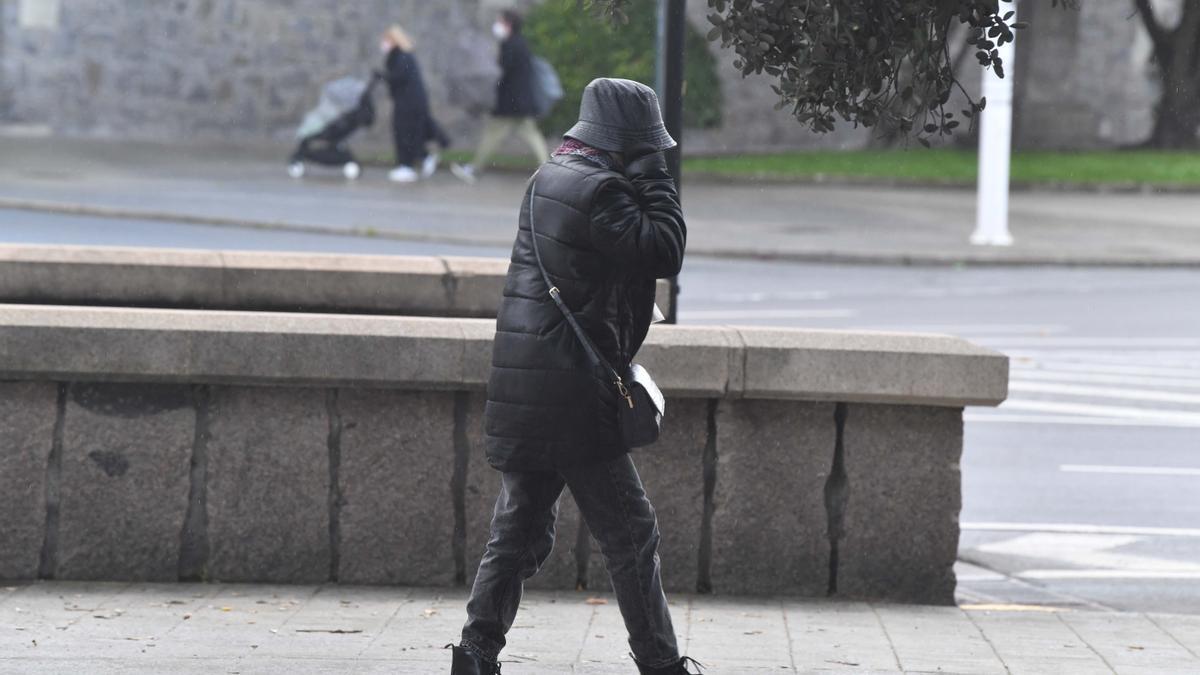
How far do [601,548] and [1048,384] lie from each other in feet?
28.2

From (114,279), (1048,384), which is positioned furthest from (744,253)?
(114,279)

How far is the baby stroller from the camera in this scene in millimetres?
25359

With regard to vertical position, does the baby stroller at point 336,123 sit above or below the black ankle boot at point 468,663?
above

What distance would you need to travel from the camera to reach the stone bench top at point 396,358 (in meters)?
6.80

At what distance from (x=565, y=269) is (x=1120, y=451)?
6.76 meters

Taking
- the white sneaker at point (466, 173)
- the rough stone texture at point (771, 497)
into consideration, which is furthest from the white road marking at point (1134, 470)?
the white sneaker at point (466, 173)

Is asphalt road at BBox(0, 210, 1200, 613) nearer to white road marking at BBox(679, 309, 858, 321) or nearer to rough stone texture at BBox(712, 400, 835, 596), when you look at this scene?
white road marking at BBox(679, 309, 858, 321)

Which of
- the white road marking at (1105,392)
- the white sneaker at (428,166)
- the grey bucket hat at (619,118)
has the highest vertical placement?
the grey bucket hat at (619,118)

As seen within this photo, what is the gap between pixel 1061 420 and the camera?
1205 cm

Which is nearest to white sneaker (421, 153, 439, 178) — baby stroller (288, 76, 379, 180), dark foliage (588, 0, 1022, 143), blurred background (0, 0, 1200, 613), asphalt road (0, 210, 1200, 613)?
blurred background (0, 0, 1200, 613)

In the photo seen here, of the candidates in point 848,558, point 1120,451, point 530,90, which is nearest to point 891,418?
point 848,558

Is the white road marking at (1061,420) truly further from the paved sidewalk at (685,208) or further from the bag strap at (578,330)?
the paved sidewalk at (685,208)

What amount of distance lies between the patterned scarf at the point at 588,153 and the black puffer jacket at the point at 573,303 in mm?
23

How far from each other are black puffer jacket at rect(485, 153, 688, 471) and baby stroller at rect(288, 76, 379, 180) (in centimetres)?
2028
